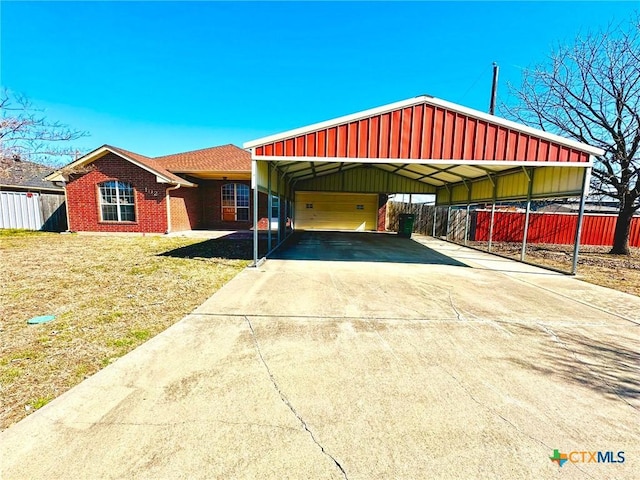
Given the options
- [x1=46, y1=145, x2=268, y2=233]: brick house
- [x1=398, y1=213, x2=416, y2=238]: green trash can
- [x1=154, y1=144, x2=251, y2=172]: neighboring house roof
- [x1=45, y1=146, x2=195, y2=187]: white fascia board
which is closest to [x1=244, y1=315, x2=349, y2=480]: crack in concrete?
[x1=45, y1=146, x2=195, y2=187]: white fascia board

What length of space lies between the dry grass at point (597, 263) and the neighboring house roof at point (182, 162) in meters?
12.6

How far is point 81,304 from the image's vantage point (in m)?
4.44

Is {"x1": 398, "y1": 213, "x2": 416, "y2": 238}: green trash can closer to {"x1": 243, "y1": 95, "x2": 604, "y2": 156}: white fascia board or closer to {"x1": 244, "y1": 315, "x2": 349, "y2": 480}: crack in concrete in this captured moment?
{"x1": 243, "y1": 95, "x2": 604, "y2": 156}: white fascia board

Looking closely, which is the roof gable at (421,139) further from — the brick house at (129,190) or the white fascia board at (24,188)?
the white fascia board at (24,188)

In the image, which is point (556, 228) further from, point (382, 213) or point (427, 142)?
point (427, 142)

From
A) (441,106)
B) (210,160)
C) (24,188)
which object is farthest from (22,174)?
(441,106)

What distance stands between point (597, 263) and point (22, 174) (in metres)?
25.7

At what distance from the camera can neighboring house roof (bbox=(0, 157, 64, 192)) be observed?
37.2ft

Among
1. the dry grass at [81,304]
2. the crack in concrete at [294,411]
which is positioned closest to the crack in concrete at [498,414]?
the crack in concrete at [294,411]

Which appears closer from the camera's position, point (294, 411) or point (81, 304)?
point (294, 411)

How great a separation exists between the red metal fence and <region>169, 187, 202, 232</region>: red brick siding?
14505mm

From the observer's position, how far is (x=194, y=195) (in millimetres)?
16031

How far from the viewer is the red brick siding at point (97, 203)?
13.5 m

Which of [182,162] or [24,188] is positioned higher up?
[182,162]
